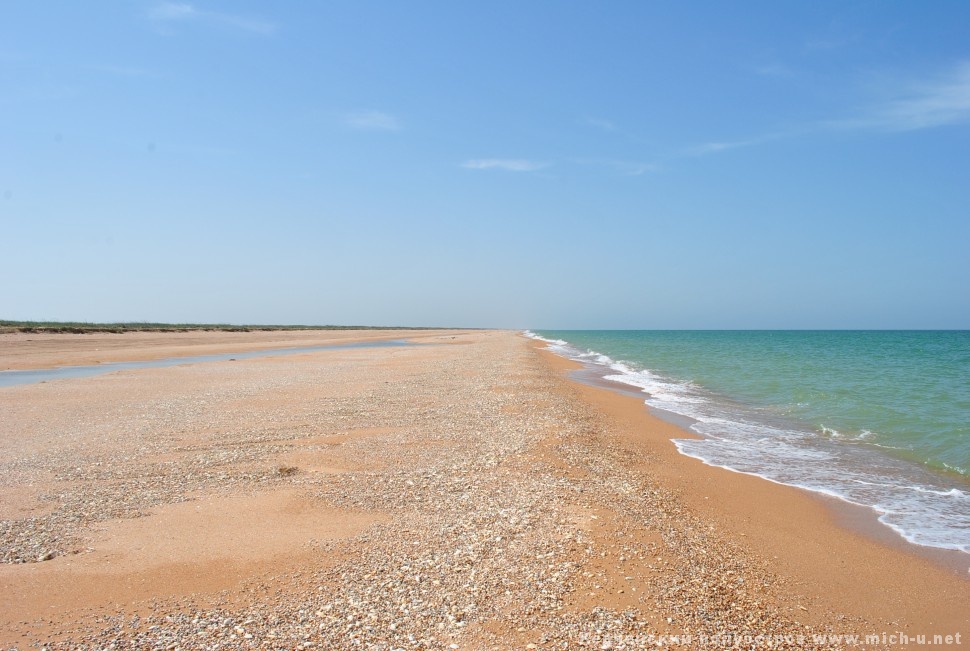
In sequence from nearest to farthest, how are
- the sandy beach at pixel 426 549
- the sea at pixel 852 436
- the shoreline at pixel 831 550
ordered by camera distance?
the sandy beach at pixel 426 549 < the shoreline at pixel 831 550 < the sea at pixel 852 436

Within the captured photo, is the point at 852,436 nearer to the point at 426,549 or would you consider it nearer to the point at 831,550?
the point at 831,550

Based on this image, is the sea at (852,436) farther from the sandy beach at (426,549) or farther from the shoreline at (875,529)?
the sandy beach at (426,549)

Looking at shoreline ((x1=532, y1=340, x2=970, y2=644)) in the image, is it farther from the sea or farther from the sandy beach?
the sea

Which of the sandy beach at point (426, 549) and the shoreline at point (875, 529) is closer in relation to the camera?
the sandy beach at point (426, 549)

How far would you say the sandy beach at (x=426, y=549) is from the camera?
192 inches

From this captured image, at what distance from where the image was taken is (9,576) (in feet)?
18.9

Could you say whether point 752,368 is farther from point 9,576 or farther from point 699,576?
point 9,576

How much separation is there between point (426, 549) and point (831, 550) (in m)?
5.28

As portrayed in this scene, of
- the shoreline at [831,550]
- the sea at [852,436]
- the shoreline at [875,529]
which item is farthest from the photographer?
the sea at [852,436]

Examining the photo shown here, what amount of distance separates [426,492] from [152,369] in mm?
26039

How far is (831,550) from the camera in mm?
7078

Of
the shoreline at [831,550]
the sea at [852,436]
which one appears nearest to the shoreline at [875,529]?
the shoreline at [831,550]

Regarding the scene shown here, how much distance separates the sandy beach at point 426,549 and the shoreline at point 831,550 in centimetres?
4

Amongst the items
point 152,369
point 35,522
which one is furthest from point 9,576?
point 152,369
